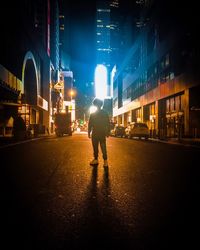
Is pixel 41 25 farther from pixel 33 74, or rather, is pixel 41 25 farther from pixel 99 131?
pixel 99 131

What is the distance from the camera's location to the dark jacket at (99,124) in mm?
8539

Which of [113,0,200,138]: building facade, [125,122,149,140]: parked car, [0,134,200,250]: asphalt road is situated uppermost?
[113,0,200,138]: building facade

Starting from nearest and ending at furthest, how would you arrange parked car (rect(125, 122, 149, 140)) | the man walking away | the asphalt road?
the asphalt road → the man walking away → parked car (rect(125, 122, 149, 140))

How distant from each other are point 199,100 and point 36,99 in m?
29.1

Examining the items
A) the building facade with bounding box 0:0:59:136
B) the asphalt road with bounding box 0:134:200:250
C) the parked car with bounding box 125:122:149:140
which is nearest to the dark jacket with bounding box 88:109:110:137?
the asphalt road with bounding box 0:134:200:250

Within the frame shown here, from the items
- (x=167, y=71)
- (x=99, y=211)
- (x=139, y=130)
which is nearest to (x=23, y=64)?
(x=167, y=71)

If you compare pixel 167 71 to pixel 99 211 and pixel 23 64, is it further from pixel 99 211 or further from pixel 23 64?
pixel 99 211

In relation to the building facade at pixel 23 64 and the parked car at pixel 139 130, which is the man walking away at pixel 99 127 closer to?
the building facade at pixel 23 64

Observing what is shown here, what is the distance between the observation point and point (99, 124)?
859 cm

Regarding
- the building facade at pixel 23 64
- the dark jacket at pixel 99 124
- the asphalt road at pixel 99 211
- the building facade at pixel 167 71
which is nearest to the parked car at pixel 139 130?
the building facade at pixel 167 71

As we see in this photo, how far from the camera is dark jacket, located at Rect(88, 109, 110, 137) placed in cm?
854

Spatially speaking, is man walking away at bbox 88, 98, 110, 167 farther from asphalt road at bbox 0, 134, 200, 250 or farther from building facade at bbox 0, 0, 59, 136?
building facade at bbox 0, 0, 59, 136

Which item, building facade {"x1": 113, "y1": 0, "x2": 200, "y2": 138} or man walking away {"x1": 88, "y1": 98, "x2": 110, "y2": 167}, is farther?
building facade {"x1": 113, "y1": 0, "x2": 200, "y2": 138}

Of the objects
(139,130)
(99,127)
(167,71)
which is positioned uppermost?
(167,71)
